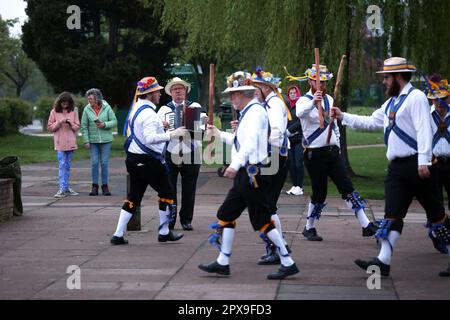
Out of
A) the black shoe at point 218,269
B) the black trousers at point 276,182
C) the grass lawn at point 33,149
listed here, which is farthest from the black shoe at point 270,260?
the grass lawn at point 33,149

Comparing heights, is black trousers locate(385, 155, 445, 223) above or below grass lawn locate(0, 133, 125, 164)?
above

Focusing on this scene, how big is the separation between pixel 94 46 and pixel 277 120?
20.5 m

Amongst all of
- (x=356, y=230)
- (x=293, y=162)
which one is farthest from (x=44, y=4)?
(x=356, y=230)

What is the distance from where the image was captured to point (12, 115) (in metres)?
34.8

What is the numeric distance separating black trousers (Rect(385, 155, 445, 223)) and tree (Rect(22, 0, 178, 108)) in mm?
20309

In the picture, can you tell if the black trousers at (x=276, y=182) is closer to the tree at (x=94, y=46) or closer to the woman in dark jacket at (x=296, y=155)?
the woman in dark jacket at (x=296, y=155)

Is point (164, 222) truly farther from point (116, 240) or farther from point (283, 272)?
point (283, 272)

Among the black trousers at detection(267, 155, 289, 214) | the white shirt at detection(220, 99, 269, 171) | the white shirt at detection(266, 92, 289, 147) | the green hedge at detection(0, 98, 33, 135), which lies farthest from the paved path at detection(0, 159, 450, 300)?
the green hedge at detection(0, 98, 33, 135)

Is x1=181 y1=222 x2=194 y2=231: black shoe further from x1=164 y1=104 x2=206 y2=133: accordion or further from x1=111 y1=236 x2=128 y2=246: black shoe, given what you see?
x1=111 y1=236 x2=128 y2=246: black shoe

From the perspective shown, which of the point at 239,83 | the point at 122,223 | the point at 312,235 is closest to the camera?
the point at 239,83

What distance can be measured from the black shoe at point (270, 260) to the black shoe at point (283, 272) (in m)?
0.86

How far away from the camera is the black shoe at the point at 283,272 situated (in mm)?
8578

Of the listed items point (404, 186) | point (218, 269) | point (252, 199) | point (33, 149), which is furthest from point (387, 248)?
point (33, 149)

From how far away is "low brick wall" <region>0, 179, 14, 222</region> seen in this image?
1289 centimetres
